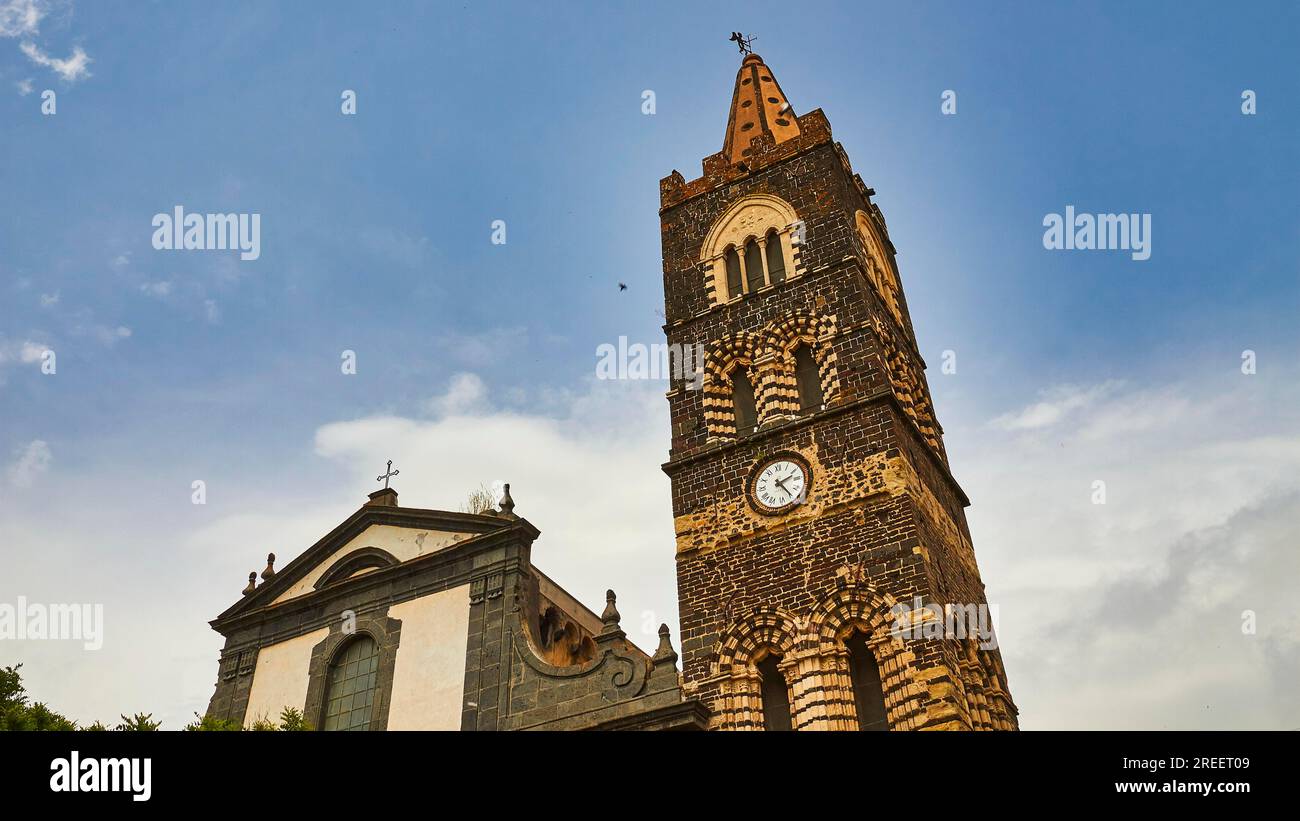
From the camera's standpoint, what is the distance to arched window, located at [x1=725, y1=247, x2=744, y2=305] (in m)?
23.8

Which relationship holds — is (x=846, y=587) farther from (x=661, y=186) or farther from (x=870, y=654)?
(x=661, y=186)

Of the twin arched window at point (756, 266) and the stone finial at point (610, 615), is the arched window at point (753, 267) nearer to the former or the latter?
the twin arched window at point (756, 266)

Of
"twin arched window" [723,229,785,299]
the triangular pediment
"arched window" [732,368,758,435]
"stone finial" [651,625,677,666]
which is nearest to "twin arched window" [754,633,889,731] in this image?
"stone finial" [651,625,677,666]

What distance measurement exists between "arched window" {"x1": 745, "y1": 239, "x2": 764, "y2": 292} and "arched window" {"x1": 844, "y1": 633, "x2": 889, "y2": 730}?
328 inches

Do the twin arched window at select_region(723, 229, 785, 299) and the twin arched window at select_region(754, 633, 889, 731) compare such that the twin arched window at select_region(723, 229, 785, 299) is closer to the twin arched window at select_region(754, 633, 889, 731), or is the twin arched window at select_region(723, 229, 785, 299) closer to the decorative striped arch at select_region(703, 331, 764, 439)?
the decorative striped arch at select_region(703, 331, 764, 439)

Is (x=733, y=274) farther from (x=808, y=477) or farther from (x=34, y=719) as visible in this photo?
(x=34, y=719)

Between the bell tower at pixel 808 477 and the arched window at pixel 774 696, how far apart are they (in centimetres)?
3

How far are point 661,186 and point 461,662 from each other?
12544 millimetres

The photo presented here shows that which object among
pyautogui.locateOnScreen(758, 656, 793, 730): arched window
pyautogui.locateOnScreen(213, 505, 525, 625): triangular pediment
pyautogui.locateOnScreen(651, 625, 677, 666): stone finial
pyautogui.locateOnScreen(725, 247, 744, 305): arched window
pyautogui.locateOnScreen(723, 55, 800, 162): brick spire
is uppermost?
pyautogui.locateOnScreen(723, 55, 800, 162): brick spire

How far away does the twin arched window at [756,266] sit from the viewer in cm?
2359
